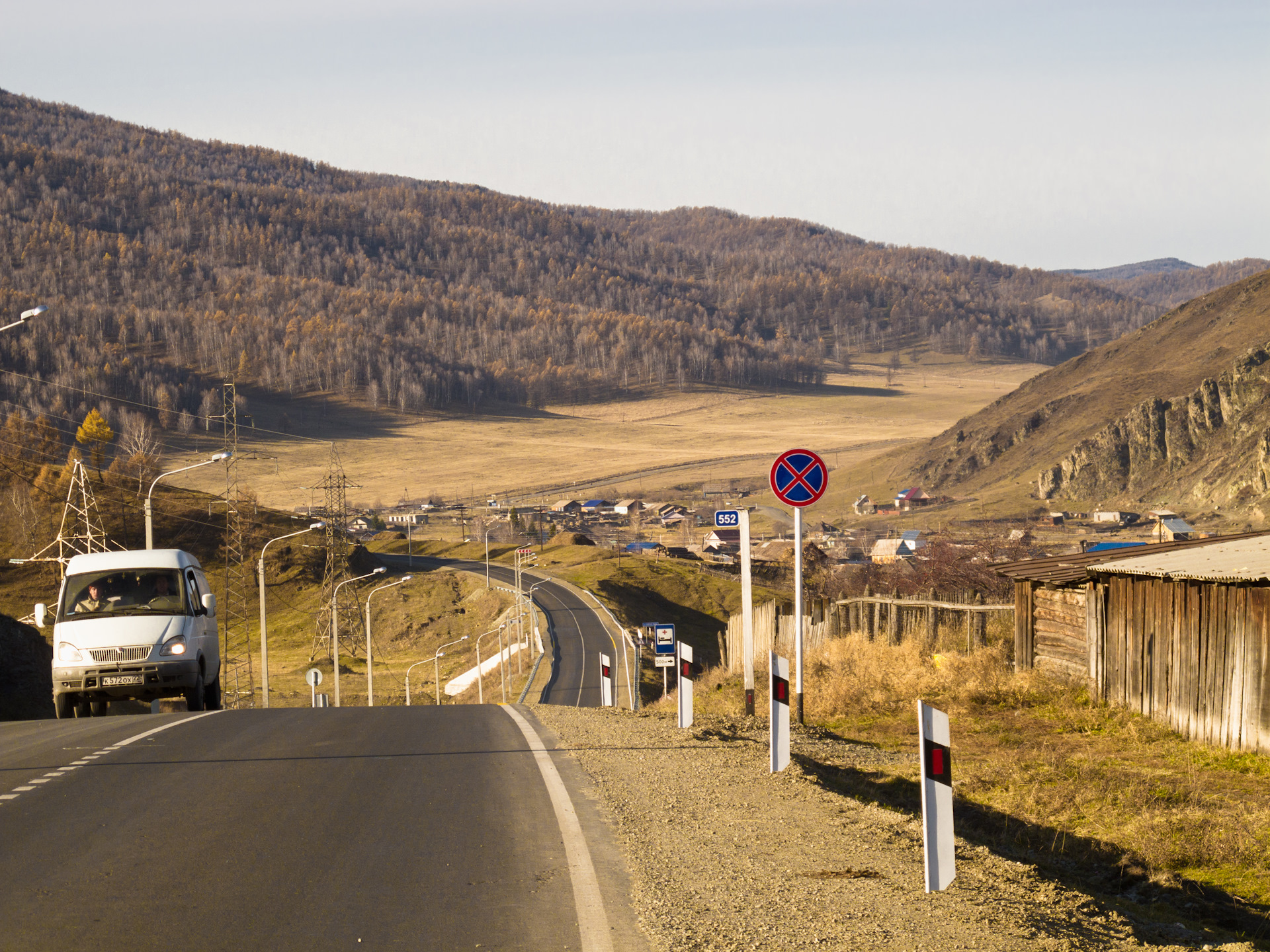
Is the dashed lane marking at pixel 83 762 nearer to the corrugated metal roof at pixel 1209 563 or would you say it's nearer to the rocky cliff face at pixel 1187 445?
the corrugated metal roof at pixel 1209 563

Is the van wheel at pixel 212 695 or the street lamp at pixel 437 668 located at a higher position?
the van wheel at pixel 212 695

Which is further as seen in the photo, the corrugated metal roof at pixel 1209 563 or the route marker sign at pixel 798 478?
the route marker sign at pixel 798 478

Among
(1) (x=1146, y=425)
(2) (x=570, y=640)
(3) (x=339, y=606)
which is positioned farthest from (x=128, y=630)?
(1) (x=1146, y=425)

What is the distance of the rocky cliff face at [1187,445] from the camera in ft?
309

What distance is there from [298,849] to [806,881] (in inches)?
132

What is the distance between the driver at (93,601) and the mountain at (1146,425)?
8671cm

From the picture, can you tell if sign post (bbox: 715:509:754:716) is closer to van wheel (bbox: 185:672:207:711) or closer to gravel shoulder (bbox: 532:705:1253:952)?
gravel shoulder (bbox: 532:705:1253:952)

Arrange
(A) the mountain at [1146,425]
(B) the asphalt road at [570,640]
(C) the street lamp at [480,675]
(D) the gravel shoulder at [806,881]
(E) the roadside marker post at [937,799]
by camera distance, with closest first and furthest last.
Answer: (D) the gravel shoulder at [806,881] → (E) the roadside marker post at [937,799] → (B) the asphalt road at [570,640] → (C) the street lamp at [480,675] → (A) the mountain at [1146,425]

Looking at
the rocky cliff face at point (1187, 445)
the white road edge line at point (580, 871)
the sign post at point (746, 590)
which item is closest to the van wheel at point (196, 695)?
the sign post at point (746, 590)

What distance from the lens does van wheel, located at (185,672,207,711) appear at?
1834cm

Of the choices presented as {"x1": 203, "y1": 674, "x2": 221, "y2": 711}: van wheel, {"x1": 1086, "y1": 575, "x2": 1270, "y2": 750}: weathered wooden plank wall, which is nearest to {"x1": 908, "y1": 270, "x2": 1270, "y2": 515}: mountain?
{"x1": 1086, "y1": 575, "x2": 1270, "y2": 750}: weathered wooden plank wall

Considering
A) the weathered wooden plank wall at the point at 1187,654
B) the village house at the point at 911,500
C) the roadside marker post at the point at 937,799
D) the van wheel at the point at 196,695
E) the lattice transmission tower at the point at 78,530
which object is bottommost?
the village house at the point at 911,500

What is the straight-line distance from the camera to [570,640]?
68.6 m

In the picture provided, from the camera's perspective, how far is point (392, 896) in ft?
21.3
